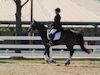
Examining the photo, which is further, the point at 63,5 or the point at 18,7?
the point at 63,5

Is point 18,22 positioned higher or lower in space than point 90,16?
higher

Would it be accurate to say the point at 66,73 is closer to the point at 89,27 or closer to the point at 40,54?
the point at 40,54

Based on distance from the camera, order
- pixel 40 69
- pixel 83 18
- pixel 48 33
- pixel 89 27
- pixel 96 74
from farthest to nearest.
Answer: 1. pixel 83 18
2. pixel 89 27
3. pixel 48 33
4. pixel 40 69
5. pixel 96 74

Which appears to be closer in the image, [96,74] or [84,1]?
[96,74]

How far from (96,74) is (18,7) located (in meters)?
13.9

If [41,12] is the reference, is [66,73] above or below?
above

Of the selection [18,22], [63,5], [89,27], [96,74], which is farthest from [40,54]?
[63,5]

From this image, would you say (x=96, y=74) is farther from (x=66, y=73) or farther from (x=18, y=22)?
(x=18, y=22)

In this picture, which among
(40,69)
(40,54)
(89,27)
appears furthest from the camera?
(89,27)

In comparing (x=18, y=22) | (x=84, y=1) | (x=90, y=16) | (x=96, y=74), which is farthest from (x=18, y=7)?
(x=84, y=1)

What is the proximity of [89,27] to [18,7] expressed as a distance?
13714 millimetres

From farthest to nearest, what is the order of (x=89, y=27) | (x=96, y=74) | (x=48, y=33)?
(x=89, y=27) → (x=48, y=33) → (x=96, y=74)

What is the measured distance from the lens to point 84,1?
2749 inches

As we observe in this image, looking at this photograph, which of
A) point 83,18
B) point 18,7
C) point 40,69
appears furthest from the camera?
point 83,18
